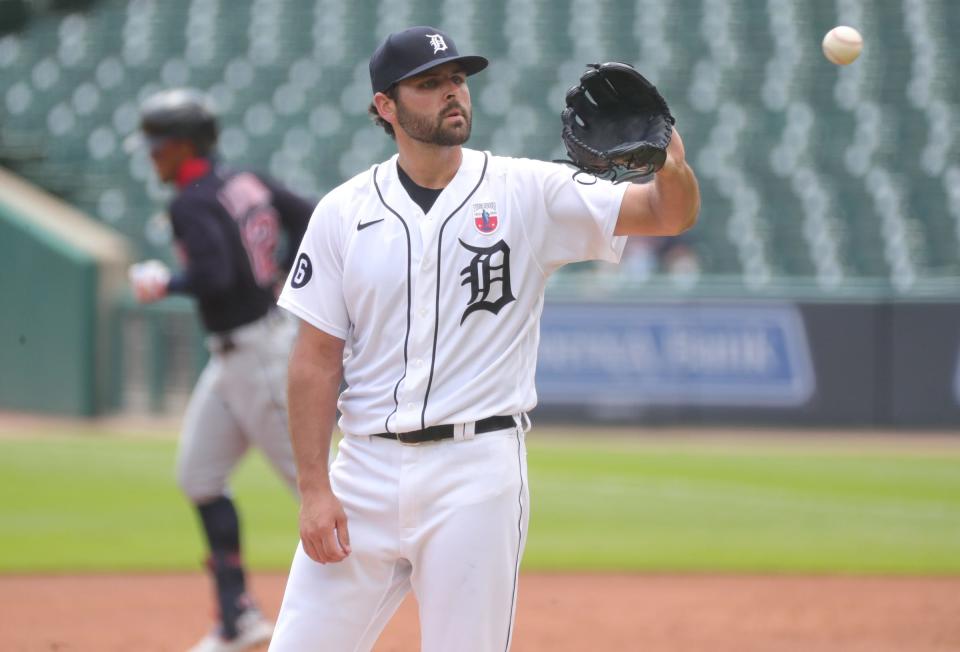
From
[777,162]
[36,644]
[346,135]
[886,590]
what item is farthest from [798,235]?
[36,644]

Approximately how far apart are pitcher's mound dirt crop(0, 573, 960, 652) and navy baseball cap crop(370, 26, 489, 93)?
298 centimetres

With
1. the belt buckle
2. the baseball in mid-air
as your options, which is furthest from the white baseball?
the baseball in mid-air

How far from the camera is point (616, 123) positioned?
3146mm

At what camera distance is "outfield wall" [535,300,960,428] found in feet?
42.2

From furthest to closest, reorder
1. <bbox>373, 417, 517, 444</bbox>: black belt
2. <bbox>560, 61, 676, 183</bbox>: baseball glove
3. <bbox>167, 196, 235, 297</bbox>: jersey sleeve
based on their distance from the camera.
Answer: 1. <bbox>167, 196, 235, 297</bbox>: jersey sleeve
2. <bbox>373, 417, 517, 444</bbox>: black belt
3. <bbox>560, 61, 676, 183</bbox>: baseball glove

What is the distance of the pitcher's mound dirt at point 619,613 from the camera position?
568cm

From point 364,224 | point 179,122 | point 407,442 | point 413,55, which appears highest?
point 413,55

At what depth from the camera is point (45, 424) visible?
13656 millimetres

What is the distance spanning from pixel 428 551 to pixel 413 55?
115 cm

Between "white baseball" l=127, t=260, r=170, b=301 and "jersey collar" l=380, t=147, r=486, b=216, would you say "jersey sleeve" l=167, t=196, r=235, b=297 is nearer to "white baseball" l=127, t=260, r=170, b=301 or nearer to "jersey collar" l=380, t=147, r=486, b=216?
"white baseball" l=127, t=260, r=170, b=301

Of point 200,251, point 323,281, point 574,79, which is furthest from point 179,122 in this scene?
point 574,79

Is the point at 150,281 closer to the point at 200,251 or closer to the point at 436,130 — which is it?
the point at 200,251

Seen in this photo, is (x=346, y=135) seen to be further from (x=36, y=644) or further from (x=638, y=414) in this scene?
(x=36, y=644)

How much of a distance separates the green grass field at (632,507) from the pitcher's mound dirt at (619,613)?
38cm
